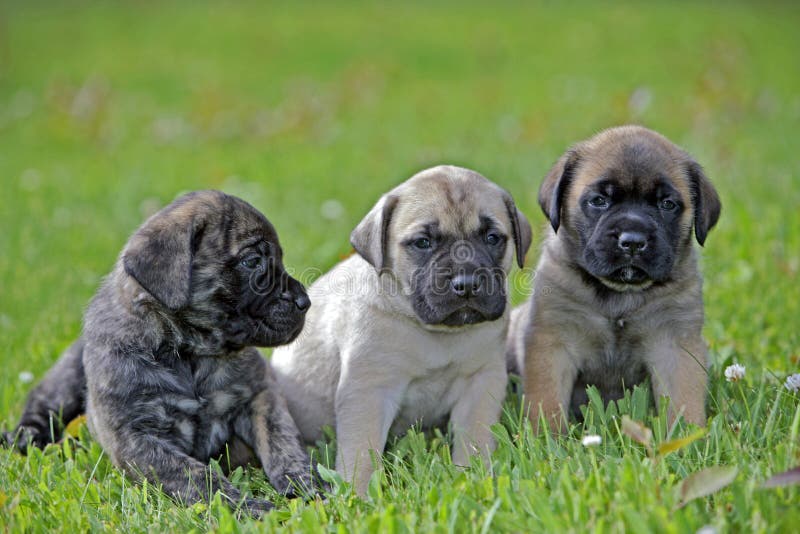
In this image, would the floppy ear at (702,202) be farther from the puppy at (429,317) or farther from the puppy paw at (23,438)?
the puppy paw at (23,438)

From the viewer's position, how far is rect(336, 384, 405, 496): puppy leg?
13.6 ft

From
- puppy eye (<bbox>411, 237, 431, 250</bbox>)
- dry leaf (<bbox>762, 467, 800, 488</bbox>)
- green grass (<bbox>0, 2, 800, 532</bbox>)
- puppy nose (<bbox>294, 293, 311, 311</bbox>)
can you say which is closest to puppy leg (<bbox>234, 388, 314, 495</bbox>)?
green grass (<bbox>0, 2, 800, 532</bbox>)

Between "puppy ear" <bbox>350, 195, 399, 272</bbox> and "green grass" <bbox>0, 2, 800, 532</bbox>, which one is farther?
Answer: "puppy ear" <bbox>350, 195, 399, 272</bbox>

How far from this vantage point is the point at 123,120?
13.7 meters

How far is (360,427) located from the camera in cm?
422

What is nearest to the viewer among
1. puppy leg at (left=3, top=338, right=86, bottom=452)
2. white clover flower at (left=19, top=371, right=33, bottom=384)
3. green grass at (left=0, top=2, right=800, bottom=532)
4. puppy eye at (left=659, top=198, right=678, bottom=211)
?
green grass at (left=0, top=2, right=800, bottom=532)

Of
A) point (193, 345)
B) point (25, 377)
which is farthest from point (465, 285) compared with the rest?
point (25, 377)

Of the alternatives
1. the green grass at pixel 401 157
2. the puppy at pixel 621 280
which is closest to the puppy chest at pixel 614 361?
the puppy at pixel 621 280

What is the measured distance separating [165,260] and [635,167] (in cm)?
216

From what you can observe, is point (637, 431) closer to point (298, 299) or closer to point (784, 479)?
point (784, 479)

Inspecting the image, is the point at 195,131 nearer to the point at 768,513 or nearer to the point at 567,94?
the point at 567,94

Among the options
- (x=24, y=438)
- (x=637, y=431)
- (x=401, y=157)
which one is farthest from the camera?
(x=401, y=157)

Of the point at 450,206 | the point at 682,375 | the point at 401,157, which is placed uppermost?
the point at 450,206

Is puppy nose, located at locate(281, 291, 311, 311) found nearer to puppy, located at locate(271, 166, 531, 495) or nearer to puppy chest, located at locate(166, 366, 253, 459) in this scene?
puppy, located at locate(271, 166, 531, 495)
